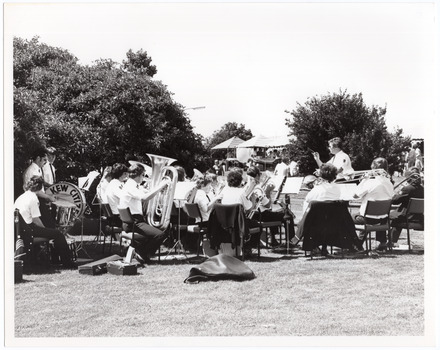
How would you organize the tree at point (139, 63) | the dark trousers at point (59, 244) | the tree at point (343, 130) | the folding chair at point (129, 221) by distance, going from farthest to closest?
Answer: 1. the folding chair at point (129, 221)
2. the tree at point (343, 130)
3. the dark trousers at point (59, 244)
4. the tree at point (139, 63)

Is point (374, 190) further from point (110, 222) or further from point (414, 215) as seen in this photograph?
point (110, 222)

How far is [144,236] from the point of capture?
28.2ft

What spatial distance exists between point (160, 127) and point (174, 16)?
82.6 inches

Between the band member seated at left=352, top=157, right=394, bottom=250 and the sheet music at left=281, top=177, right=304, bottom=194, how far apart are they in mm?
792

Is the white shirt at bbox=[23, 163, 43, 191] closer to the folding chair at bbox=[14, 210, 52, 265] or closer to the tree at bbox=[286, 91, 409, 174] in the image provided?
the folding chair at bbox=[14, 210, 52, 265]

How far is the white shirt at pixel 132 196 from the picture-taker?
8.51 meters

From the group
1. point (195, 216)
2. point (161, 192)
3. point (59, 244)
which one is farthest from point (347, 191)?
point (59, 244)

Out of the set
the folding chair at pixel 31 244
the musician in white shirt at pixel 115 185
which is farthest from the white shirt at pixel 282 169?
the folding chair at pixel 31 244

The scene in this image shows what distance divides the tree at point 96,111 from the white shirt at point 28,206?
0.60 meters

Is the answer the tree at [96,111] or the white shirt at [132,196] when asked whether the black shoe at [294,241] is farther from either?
the white shirt at [132,196]

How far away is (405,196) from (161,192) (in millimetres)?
3329

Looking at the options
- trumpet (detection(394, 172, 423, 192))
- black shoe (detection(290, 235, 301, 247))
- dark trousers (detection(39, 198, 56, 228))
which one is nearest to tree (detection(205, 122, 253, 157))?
black shoe (detection(290, 235, 301, 247))

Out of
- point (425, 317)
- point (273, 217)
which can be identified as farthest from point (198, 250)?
point (425, 317)

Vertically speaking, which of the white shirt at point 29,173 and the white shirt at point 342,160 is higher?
the white shirt at point 342,160
